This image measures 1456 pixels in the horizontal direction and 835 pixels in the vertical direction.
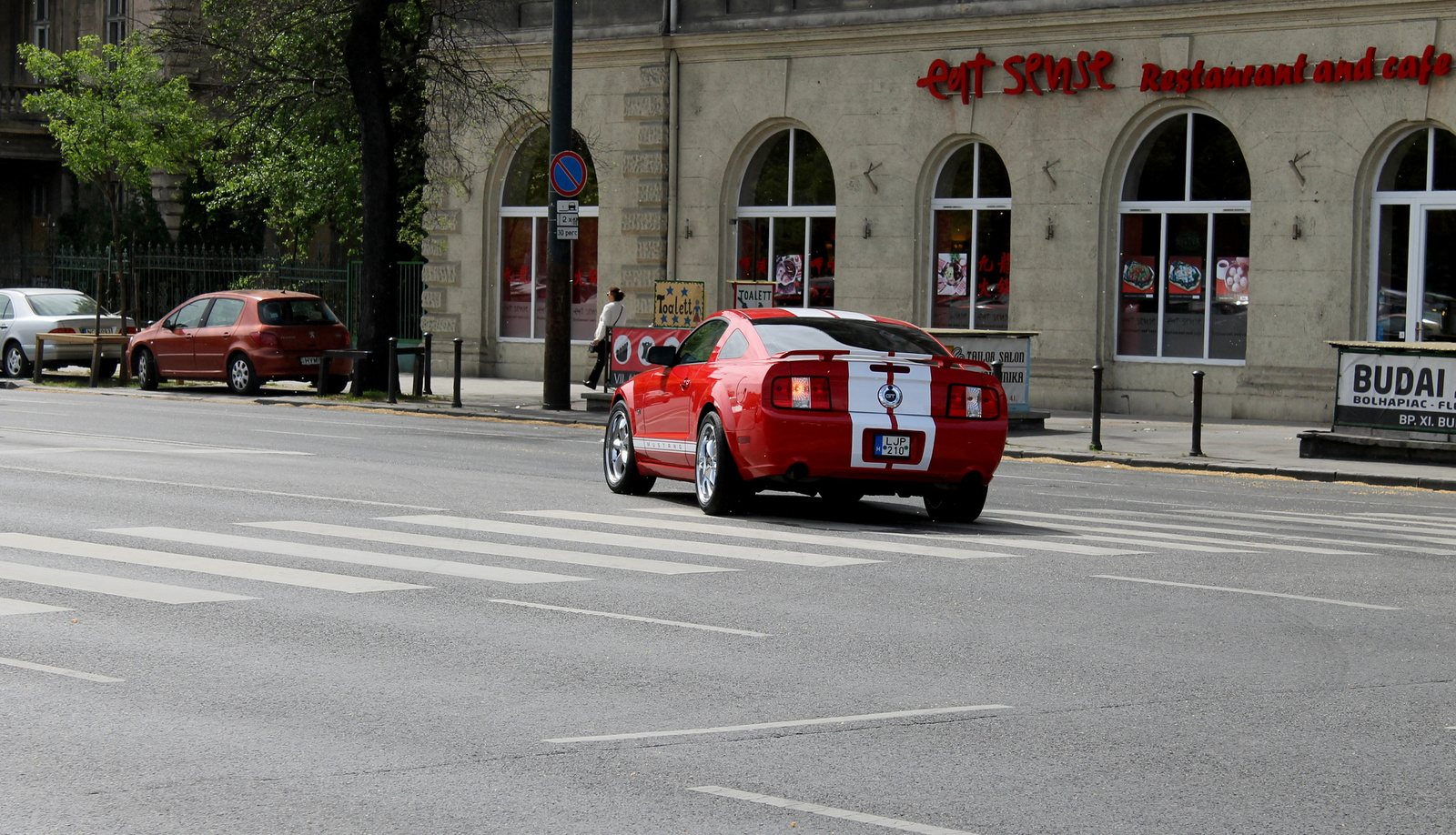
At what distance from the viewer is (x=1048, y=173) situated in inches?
1065

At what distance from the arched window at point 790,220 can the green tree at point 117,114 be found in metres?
15.2

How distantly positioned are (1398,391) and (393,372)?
14.4 m

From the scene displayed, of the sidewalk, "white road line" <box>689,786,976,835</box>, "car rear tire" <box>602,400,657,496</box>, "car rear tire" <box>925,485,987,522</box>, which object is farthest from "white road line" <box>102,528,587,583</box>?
the sidewalk

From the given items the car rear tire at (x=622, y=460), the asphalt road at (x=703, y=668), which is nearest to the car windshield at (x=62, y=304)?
the asphalt road at (x=703, y=668)

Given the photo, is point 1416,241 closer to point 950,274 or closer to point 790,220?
point 950,274

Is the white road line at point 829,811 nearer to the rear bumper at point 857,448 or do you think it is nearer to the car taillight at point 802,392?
the rear bumper at point 857,448

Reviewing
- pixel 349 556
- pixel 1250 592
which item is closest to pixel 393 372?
pixel 349 556

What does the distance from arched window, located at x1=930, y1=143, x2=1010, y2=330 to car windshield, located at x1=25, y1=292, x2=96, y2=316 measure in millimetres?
15772

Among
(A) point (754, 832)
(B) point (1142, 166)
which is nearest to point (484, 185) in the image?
(B) point (1142, 166)

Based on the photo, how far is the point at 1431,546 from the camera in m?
12.4

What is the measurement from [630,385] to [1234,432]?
11.0m

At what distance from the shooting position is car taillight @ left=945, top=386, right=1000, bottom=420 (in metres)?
12.8

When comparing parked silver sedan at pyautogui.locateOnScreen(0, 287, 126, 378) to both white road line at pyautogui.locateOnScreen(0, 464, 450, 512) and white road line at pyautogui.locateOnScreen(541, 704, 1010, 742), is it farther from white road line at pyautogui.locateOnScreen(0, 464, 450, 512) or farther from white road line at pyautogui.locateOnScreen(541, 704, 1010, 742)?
white road line at pyautogui.locateOnScreen(541, 704, 1010, 742)

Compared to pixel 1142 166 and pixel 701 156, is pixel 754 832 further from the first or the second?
pixel 701 156
